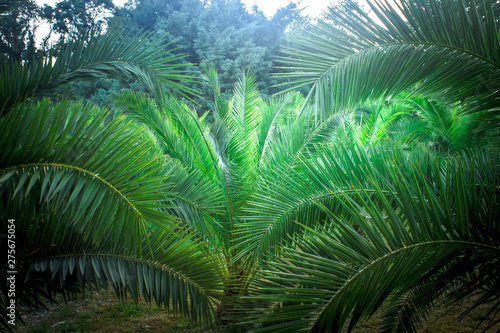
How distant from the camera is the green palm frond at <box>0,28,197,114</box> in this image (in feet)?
6.61

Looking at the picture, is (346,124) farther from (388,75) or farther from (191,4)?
(191,4)

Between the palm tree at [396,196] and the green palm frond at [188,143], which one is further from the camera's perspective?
the green palm frond at [188,143]

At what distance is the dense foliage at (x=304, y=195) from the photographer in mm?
1311

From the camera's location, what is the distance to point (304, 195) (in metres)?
2.46

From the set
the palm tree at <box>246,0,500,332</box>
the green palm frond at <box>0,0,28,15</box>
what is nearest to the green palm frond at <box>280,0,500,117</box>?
the palm tree at <box>246,0,500,332</box>

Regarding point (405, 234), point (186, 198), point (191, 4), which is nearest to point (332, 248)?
point (405, 234)

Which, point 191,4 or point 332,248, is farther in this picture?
point 191,4

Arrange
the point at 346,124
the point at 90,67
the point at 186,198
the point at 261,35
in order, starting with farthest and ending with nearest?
1. the point at 261,35
2. the point at 346,124
3. the point at 186,198
4. the point at 90,67

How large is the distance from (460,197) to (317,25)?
1.43 m

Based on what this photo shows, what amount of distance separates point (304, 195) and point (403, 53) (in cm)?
119

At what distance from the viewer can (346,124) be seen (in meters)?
4.42

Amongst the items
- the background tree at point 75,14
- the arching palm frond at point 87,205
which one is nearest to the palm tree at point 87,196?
the arching palm frond at point 87,205

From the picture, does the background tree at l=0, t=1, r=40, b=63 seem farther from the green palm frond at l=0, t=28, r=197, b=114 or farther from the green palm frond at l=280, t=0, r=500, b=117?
the green palm frond at l=280, t=0, r=500, b=117

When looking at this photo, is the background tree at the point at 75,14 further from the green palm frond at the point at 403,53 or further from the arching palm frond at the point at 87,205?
the green palm frond at the point at 403,53
